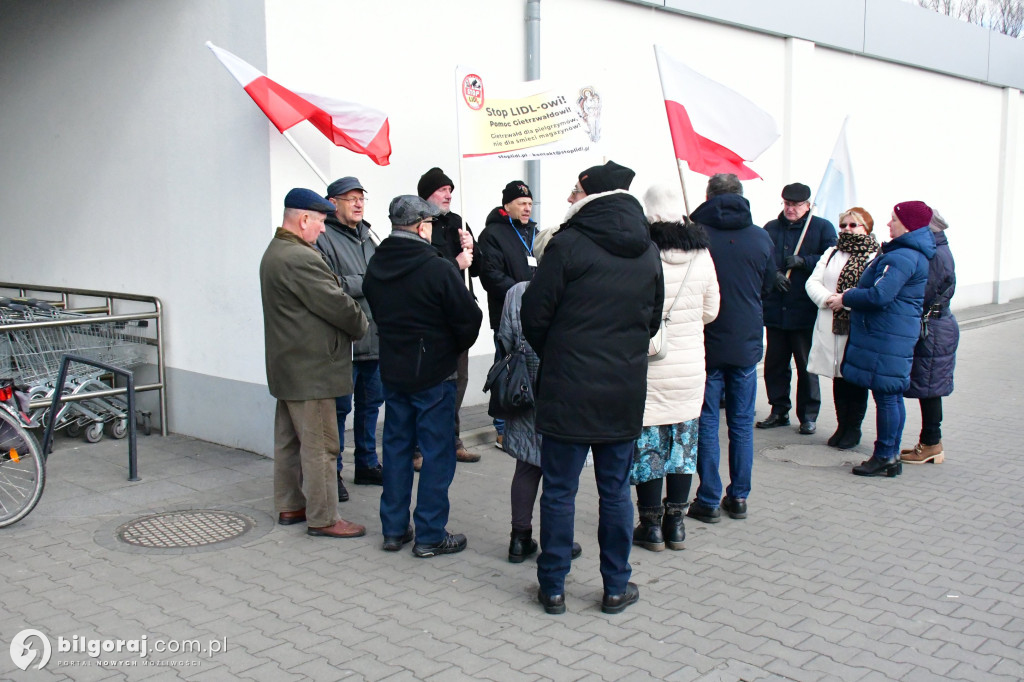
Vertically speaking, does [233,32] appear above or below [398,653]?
above

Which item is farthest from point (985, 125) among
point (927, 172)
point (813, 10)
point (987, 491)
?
point (987, 491)

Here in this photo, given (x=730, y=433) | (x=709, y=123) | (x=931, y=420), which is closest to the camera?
(x=730, y=433)

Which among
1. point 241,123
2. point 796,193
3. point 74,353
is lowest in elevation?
point 74,353

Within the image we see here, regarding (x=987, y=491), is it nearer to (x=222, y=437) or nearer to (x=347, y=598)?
(x=347, y=598)

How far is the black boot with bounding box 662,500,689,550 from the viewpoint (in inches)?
200

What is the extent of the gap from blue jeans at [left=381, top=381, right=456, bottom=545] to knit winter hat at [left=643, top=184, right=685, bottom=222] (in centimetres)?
141

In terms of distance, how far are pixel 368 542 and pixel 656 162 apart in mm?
6171

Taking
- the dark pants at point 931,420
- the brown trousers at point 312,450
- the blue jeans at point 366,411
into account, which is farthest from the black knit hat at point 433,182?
the dark pants at point 931,420

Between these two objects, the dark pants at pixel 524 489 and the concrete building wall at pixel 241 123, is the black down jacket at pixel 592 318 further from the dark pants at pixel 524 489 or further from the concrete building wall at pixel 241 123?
the concrete building wall at pixel 241 123

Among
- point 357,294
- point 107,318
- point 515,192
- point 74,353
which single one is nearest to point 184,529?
point 357,294

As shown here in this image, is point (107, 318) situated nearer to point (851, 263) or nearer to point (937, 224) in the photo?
point (851, 263)

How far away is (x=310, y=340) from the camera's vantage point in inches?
199

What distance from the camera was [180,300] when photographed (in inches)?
290

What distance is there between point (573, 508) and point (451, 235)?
308 centimetres
